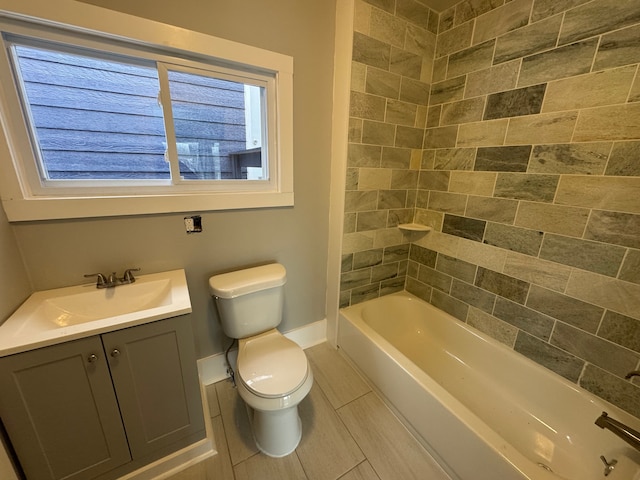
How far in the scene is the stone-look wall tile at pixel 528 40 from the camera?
1.20 metres

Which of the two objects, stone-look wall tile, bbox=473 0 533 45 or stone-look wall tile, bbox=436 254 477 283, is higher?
stone-look wall tile, bbox=473 0 533 45

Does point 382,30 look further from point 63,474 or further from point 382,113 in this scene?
point 63,474

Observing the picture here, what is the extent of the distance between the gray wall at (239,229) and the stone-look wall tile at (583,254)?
1.27 metres

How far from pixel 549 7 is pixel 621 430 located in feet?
6.20

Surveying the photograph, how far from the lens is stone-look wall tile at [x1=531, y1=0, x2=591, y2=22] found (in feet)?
3.71

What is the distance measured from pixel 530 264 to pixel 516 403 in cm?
83

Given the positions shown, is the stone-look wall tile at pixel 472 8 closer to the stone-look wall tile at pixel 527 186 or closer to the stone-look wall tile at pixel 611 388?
the stone-look wall tile at pixel 527 186

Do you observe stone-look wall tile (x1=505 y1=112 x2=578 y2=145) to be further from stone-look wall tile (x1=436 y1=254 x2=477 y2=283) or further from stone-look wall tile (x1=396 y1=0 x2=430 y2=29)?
stone-look wall tile (x1=396 y1=0 x2=430 y2=29)

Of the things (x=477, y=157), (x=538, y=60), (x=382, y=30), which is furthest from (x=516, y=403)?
(x=382, y=30)

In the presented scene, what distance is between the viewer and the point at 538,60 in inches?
49.6

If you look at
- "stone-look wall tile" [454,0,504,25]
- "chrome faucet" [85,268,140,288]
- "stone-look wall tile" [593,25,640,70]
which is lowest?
"chrome faucet" [85,268,140,288]

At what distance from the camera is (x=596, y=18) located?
3.52 feet

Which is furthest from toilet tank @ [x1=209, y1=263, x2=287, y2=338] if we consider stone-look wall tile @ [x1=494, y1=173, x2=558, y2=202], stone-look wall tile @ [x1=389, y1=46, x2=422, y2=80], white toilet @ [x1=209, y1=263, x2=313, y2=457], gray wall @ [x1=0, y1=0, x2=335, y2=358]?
stone-look wall tile @ [x1=389, y1=46, x2=422, y2=80]

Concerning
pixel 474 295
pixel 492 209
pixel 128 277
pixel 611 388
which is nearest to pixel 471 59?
pixel 492 209
